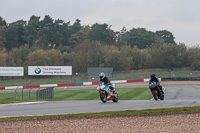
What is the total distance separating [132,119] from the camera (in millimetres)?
13859

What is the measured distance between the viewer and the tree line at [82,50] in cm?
8806

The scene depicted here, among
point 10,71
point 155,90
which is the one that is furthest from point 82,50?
point 155,90

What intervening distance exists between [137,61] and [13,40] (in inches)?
1801

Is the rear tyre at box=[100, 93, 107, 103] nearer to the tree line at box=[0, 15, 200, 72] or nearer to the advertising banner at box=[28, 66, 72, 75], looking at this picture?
the advertising banner at box=[28, 66, 72, 75]

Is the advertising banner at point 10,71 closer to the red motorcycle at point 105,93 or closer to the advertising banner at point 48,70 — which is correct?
the advertising banner at point 48,70

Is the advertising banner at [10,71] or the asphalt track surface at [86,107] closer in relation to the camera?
the asphalt track surface at [86,107]

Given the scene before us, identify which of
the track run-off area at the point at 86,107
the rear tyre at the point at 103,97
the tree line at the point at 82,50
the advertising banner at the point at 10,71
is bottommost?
the track run-off area at the point at 86,107

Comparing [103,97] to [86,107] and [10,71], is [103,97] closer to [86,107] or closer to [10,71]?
[86,107]

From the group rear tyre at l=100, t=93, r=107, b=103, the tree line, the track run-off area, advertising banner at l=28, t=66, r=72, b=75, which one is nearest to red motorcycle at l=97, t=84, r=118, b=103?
rear tyre at l=100, t=93, r=107, b=103

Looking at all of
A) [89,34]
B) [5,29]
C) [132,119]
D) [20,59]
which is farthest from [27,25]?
[132,119]

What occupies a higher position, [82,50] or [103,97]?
[82,50]

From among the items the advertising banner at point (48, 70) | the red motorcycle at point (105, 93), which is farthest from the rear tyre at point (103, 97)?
the advertising banner at point (48, 70)

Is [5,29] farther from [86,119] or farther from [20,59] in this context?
[86,119]

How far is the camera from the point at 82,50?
312 feet
